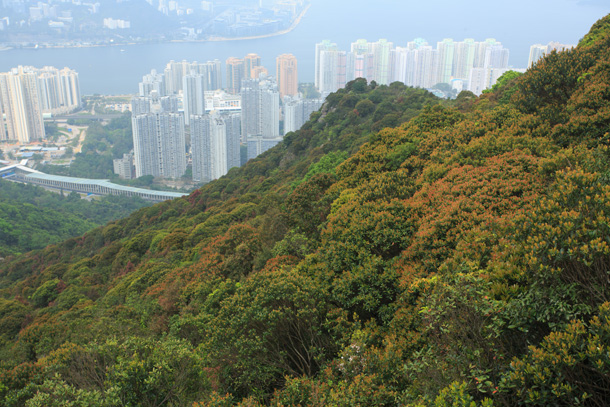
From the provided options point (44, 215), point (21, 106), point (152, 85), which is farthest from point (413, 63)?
point (21, 106)

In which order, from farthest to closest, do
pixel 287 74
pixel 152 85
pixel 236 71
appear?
pixel 236 71, pixel 152 85, pixel 287 74

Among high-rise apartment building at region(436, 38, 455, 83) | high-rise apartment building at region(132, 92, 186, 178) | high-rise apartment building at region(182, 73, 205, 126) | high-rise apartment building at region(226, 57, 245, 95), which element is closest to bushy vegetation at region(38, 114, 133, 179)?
high-rise apartment building at region(132, 92, 186, 178)

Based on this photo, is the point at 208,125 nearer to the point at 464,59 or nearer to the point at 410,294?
the point at 464,59

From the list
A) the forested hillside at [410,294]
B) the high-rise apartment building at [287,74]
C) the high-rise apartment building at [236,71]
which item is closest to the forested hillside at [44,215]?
the forested hillside at [410,294]

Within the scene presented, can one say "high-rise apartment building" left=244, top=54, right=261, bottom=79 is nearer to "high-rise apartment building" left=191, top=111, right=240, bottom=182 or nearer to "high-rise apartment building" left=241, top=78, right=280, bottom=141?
"high-rise apartment building" left=241, top=78, right=280, bottom=141

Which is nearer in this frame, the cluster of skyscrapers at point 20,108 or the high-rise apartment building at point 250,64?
the cluster of skyscrapers at point 20,108

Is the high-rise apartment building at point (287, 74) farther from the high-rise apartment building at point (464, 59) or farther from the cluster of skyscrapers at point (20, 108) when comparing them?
the cluster of skyscrapers at point (20, 108)
